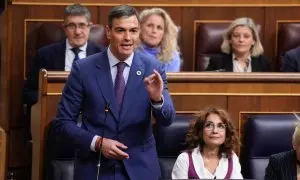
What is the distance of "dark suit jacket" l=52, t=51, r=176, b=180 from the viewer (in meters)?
1.61

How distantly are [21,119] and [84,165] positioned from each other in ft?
3.27

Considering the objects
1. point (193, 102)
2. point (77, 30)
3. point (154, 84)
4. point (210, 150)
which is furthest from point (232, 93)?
point (154, 84)

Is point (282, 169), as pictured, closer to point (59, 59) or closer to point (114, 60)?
point (114, 60)

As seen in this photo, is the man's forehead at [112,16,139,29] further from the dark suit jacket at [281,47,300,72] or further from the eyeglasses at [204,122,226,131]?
the dark suit jacket at [281,47,300,72]

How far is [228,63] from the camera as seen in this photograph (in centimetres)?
264

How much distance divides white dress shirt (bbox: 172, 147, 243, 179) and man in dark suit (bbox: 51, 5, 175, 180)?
339 millimetres

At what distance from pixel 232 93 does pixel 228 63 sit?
0.47m

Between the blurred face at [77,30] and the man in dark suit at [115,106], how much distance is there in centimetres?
84

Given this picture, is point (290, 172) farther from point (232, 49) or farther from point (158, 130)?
point (232, 49)

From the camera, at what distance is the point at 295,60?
8.45ft

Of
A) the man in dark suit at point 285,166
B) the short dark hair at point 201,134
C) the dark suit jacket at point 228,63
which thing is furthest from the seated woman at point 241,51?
the man in dark suit at point 285,166

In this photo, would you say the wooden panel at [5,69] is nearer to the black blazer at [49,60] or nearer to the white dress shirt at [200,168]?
the black blazer at [49,60]

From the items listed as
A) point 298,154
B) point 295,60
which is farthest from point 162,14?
point 298,154

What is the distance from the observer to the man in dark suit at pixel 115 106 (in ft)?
5.26
